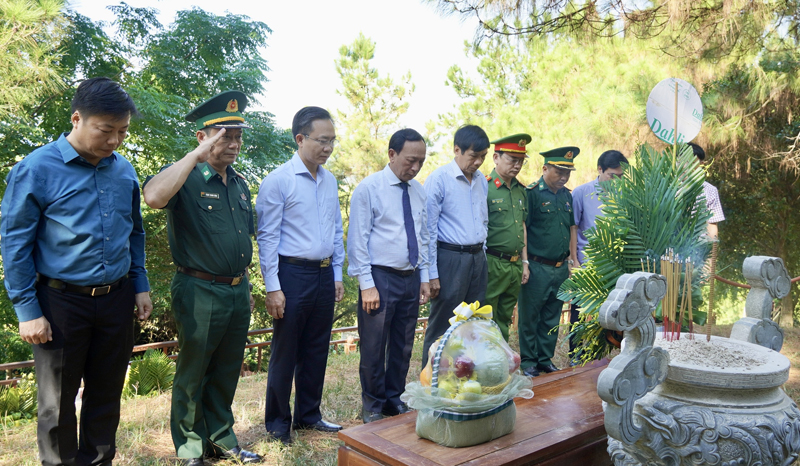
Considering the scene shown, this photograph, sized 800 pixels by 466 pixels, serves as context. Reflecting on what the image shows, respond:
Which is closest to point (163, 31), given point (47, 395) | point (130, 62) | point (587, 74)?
point (130, 62)

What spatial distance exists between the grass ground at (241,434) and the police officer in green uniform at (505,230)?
91 cm

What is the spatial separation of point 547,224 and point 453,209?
950mm

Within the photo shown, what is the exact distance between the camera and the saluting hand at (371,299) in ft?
10.1

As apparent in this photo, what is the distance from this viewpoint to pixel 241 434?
299 cm

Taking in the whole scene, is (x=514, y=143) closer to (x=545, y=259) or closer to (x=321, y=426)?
(x=545, y=259)

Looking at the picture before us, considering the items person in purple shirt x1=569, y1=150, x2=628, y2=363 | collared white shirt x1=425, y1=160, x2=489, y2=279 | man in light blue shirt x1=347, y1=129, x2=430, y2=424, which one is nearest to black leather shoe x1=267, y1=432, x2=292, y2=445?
man in light blue shirt x1=347, y1=129, x2=430, y2=424

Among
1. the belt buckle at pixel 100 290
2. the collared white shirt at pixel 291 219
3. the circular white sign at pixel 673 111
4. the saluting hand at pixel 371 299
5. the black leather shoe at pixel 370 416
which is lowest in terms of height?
the black leather shoe at pixel 370 416

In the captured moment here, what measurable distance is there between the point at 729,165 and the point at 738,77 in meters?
1.93

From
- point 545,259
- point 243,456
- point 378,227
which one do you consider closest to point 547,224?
point 545,259

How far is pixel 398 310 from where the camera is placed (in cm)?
325

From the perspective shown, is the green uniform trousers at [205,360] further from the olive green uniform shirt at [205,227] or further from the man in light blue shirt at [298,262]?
the man in light blue shirt at [298,262]

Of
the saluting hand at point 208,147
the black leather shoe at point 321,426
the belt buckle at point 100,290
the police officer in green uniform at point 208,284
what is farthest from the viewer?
the black leather shoe at point 321,426

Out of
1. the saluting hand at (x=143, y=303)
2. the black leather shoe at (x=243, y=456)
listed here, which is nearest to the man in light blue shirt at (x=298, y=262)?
the black leather shoe at (x=243, y=456)

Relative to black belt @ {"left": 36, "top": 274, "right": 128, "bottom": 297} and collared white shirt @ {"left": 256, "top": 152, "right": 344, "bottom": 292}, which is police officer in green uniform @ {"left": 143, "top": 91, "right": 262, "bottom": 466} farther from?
black belt @ {"left": 36, "top": 274, "right": 128, "bottom": 297}
